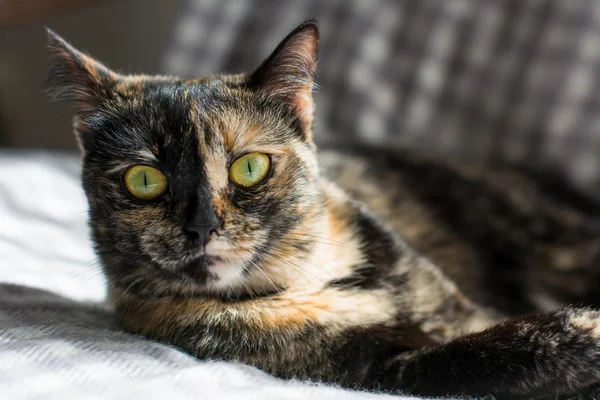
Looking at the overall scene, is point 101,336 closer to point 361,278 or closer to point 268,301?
point 268,301

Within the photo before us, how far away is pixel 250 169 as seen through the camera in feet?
2.78

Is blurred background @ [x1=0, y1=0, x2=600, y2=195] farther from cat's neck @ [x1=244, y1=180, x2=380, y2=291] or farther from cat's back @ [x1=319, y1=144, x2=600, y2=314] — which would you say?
cat's neck @ [x1=244, y1=180, x2=380, y2=291]

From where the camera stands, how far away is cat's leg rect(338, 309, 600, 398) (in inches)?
29.9

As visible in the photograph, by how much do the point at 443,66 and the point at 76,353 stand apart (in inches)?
54.6

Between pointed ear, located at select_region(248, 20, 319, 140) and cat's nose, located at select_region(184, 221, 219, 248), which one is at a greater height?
pointed ear, located at select_region(248, 20, 319, 140)

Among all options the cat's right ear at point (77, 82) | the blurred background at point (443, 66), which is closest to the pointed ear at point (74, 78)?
the cat's right ear at point (77, 82)

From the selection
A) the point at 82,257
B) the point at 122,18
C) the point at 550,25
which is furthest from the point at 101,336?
the point at 122,18

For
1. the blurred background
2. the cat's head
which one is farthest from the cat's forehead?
the blurred background

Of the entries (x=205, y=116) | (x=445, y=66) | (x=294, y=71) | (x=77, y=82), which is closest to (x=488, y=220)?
(x=445, y=66)

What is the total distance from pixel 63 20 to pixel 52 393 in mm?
2244

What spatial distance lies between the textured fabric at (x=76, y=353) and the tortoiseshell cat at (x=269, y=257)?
8 cm

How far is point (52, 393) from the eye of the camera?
636mm

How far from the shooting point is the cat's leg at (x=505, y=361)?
0.76 meters

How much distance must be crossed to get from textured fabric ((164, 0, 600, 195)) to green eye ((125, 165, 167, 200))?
102cm
